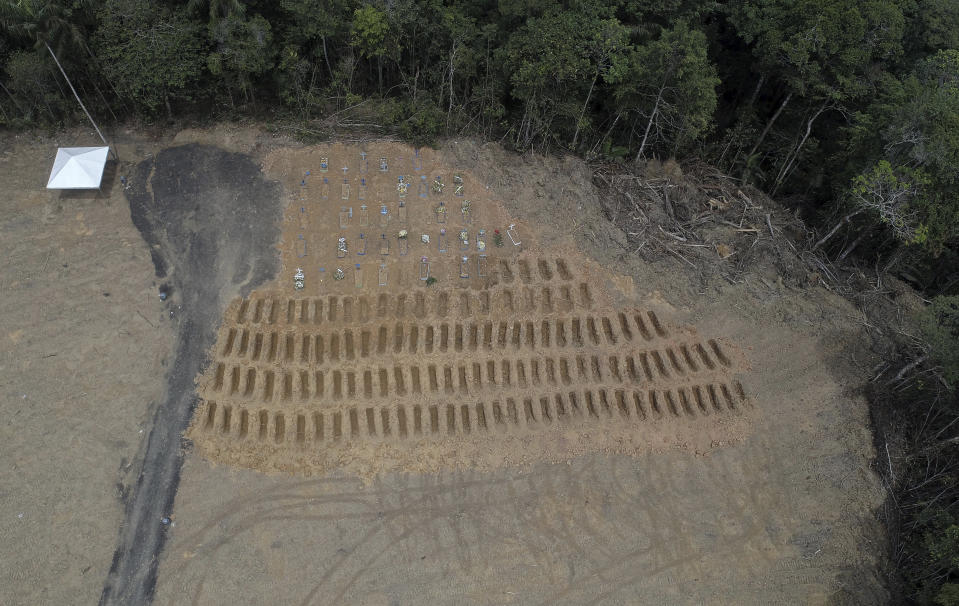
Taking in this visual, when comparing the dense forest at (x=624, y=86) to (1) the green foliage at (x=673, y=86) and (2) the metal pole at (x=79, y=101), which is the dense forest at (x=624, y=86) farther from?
(2) the metal pole at (x=79, y=101)

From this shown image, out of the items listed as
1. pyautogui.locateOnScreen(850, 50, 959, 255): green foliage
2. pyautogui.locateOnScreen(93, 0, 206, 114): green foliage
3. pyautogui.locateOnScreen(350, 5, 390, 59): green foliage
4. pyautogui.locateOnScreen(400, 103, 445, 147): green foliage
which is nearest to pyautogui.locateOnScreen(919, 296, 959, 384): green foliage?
pyautogui.locateOnScreen(850, 50, 959, 255): green foliage

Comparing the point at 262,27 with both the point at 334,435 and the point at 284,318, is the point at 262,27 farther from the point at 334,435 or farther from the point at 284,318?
the point at 334,435

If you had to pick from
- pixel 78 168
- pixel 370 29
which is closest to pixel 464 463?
pixel 370 29

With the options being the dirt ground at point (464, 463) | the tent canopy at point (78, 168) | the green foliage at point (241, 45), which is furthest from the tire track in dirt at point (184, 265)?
the green foliage at point (241, 45)

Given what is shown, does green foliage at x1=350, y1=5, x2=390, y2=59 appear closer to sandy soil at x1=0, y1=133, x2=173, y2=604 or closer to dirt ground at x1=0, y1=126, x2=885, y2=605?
dirt ground at x1=0, y1=126, x2=885, y2=605

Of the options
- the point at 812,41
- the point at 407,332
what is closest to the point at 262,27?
the point at 407,332
